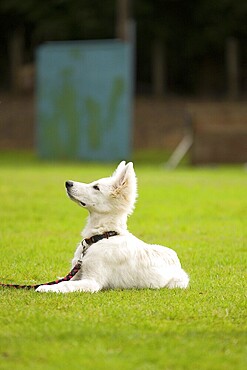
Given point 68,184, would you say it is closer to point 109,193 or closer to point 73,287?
point 109,193

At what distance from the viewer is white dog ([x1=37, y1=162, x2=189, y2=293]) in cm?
891

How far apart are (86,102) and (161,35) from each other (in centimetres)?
1525

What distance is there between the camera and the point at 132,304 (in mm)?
8234

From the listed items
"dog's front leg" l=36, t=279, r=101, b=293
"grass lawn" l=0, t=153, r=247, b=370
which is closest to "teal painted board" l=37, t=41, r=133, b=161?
"grass lawn" l=0, t=153, r=247, b=370

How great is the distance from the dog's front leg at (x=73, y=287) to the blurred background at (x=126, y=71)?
25250mm

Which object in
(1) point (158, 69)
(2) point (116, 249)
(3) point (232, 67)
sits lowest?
(1) point (158, 69)

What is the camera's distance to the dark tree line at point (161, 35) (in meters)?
47.7

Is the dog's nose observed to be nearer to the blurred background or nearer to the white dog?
the white dog

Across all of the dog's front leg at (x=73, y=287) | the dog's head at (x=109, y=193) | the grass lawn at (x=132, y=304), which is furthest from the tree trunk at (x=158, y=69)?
the dog's front leg at (x=73, y=287)

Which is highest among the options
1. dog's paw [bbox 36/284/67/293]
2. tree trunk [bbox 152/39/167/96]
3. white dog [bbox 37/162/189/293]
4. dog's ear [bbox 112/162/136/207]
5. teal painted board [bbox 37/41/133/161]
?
dog's ear [bbox 112/162/136/207]

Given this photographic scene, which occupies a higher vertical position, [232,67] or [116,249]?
[116,249]

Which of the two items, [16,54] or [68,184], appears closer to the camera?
[68,184]

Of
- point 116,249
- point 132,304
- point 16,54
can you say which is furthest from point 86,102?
point 132,304

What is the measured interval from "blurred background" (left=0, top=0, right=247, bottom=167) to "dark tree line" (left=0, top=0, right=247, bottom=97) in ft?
0.16
